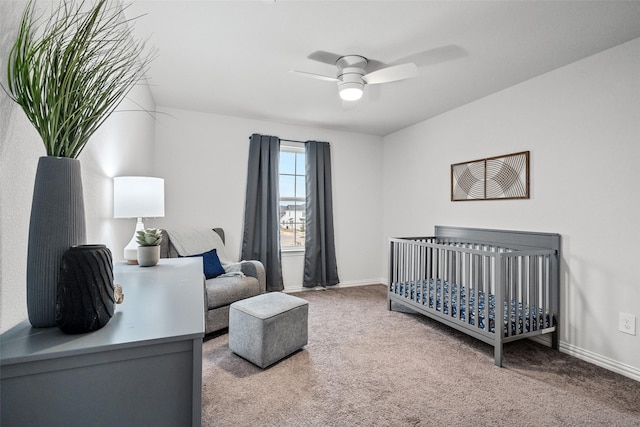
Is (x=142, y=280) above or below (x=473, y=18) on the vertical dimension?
below

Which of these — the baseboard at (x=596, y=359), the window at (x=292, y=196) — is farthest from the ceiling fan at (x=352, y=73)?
the baseboard at (x=596, y=359)

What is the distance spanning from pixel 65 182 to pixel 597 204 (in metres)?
3.15

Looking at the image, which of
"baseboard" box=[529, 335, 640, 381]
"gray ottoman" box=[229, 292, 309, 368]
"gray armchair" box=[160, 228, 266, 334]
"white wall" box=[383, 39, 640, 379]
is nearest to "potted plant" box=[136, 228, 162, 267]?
"gray ottoman" box=[229, 292, 309, 368]

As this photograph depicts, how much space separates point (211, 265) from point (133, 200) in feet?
4.29

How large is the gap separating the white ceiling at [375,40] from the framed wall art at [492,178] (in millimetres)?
705

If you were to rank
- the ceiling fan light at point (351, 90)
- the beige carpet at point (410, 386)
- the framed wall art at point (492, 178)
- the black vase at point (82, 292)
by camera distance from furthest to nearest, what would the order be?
1. the framed wall art at point (492, 178)
2. the ceiling fan light at point (351, 90)
3. the beige carpet at point (410, 386)
4. the black vase at point (82, 292)

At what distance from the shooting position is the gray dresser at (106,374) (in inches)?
26.0

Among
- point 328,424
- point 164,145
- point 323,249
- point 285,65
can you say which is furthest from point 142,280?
point 323,249

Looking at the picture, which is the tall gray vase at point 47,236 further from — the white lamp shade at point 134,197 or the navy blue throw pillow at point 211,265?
the navy blue throw pillow at point 211,265

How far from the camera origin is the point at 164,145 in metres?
3.66

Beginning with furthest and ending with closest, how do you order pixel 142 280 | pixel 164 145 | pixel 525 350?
pixel 164 145 < pixel 525 350 < pixel 142 280

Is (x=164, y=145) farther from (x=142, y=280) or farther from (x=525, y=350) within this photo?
(x=525, y=350)

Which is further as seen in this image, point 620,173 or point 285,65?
point 285,65

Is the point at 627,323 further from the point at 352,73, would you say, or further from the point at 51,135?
the point at 51,135
